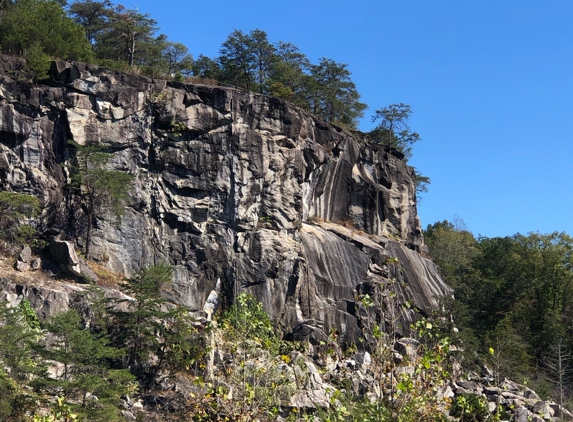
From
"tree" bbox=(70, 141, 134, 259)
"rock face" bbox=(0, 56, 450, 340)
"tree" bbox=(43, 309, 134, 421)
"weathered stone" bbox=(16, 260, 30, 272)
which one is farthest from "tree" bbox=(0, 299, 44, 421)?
"rock face" bbox=(0, 56, 450, 340)

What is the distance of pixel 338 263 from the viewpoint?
113ft

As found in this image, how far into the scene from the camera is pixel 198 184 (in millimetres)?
32281

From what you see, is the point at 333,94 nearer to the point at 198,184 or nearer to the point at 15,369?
the point at 198,184

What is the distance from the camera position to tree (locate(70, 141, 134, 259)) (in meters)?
28.7

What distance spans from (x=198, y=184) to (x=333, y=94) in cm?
1447

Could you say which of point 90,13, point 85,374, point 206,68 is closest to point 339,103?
point 206,68

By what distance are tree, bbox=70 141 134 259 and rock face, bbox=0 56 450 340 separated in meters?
0.51

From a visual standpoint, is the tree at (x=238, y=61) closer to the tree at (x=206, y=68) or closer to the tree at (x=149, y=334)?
the tree at (x=206, y=68)

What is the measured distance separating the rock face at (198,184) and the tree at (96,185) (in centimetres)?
51

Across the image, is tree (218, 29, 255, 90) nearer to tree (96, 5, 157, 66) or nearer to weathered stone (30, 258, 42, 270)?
tree (96, 5, 157, 66)

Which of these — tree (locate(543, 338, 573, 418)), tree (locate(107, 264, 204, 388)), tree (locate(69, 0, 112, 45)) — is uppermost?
tree (locate(69, 0, 112, 45))

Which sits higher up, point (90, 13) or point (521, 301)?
point (90, 13)

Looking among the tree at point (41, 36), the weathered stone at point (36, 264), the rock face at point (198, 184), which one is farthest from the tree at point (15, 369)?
the tree at point (41, 36)

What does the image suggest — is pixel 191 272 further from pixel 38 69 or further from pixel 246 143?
pixel 38 69
